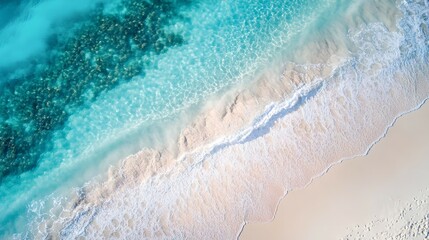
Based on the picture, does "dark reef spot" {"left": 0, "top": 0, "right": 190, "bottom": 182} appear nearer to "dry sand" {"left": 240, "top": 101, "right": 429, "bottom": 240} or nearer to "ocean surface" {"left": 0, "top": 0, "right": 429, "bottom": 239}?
"ocean surface" {"left": 0, "top": 0, "right": 429, "bottom": 239}

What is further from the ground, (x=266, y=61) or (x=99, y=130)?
(x=99, y=130)

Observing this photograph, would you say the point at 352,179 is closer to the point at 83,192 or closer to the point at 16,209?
the point at 83,192

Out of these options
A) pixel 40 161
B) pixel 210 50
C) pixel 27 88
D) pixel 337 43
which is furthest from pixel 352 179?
pixel 27 88

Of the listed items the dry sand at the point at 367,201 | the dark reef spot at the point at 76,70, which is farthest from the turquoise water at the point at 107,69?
the dry sand at the point at 367,201

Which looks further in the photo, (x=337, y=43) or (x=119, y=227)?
(x=337, y=43)

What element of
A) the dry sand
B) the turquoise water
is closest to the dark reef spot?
the turquoise water

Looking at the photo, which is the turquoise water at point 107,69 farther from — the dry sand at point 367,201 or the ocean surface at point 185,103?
the dry sand at point 367,201
